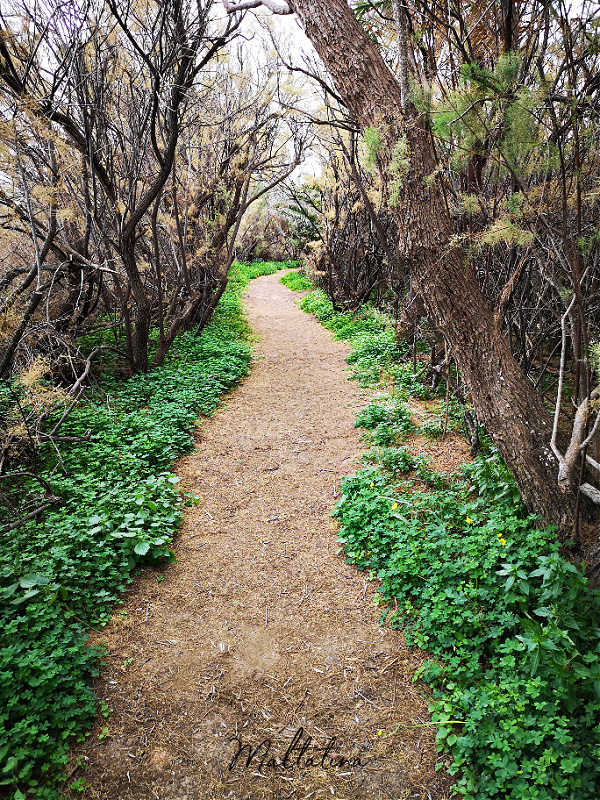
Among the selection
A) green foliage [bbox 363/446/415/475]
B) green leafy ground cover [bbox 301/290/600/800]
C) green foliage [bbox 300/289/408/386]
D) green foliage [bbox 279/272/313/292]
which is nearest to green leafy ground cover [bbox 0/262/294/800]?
green leafy ground cover [bbox 301/290/600/800]

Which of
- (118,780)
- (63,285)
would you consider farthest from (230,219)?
(118,780)

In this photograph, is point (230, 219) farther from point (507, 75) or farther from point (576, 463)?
point (576, 463)

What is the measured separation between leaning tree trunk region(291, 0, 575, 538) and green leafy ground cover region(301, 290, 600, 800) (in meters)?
0.53

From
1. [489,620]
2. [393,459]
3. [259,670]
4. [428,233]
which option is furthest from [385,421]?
[259,670]

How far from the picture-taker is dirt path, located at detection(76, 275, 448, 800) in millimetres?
2049

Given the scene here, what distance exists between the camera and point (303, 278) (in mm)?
17062

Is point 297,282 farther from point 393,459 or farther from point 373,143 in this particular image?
point 373,143

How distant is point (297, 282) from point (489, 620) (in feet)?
49.1

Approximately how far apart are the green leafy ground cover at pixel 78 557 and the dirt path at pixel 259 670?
0.15 meters

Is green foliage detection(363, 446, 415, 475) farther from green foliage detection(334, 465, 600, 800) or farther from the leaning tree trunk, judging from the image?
the leaning tree trunk

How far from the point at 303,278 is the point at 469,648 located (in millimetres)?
15742

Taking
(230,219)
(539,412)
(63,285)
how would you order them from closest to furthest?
(539,412)
(63,285)
(230,219)

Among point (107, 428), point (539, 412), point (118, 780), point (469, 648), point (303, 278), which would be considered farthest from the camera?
point (303, 278)

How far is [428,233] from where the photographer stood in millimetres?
3154
